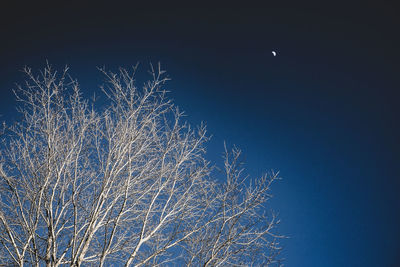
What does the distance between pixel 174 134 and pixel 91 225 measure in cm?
190

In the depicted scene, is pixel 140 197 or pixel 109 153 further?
pixel 140 197

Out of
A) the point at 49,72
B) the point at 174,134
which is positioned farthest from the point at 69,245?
the point at 49,72

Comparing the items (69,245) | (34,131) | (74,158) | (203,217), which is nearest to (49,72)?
(34,131)

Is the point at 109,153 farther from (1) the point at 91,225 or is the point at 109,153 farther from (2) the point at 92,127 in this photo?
(1) the point at 91,225

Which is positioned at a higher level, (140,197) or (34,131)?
(34,131)

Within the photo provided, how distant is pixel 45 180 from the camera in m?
4.55

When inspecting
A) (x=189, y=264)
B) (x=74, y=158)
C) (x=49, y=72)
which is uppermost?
(x=49, y=72)

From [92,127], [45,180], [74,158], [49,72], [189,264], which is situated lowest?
[189,264]

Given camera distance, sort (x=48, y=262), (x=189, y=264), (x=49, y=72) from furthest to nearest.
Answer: (x=49, y=72), (x=189, y=264), (x=48, y=262)

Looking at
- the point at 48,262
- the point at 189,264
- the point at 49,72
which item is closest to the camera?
the point at 48,262

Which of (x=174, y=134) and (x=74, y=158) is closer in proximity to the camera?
(x=74, y=158)

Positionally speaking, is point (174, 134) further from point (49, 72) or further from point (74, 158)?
point (49, 72)

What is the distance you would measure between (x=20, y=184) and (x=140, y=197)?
1788 mm

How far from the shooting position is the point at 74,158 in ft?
16.8
